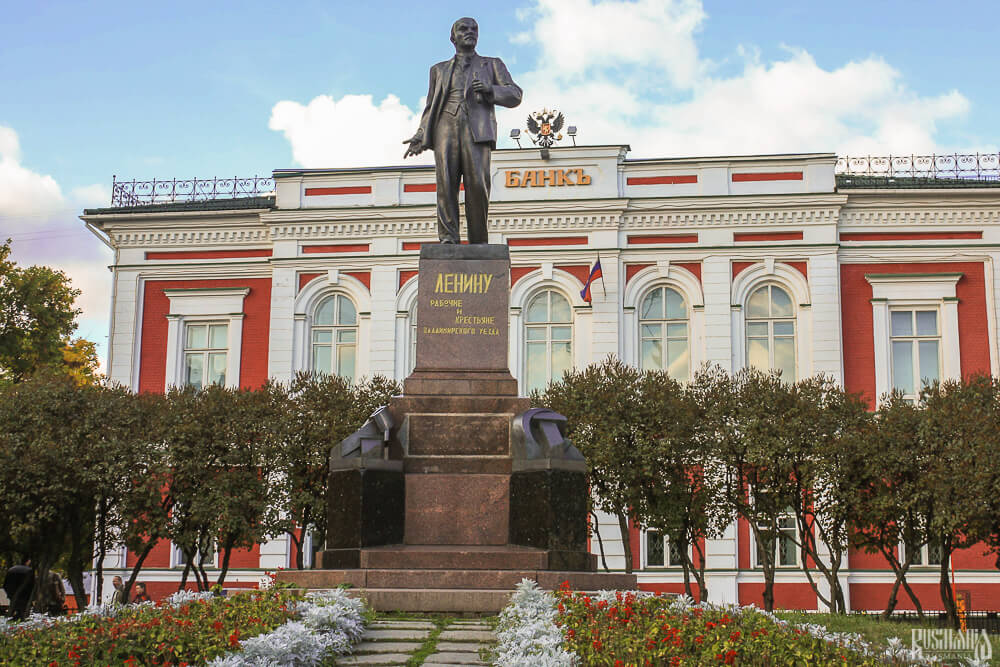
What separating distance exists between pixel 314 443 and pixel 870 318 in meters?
16.8

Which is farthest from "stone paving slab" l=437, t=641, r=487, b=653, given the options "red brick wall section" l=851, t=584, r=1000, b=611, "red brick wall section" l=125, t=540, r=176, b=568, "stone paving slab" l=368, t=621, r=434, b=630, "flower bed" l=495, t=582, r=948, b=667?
"red brick wall section" l=125, t=540, r=176, b=568

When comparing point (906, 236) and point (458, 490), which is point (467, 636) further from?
point (906, 236)

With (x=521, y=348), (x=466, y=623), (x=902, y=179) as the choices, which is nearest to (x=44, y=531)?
(x=521, y=348)

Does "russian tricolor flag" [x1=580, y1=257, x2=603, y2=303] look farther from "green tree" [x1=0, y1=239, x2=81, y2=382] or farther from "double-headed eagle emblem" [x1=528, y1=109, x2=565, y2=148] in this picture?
"green tree" [x1=0, y1=239, x2=81, y2=382]

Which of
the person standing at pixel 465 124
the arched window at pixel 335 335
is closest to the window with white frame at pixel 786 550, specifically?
the arched window at pixel 335 335

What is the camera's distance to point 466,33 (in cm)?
1453

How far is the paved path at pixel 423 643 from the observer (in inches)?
338

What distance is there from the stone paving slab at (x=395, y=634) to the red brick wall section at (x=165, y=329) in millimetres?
25295

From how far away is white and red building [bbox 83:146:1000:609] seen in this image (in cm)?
3231

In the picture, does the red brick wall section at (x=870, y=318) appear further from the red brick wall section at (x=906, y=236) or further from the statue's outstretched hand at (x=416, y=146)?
the statue's outstretched hand at (x=416, y=146)

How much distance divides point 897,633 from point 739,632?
18.1 ft

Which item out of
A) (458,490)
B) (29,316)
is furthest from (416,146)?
(29,316)

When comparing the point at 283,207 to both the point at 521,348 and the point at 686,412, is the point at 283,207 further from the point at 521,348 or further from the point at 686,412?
the point at 686,412

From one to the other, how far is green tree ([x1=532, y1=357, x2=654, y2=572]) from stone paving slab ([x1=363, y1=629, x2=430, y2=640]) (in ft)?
49.8
